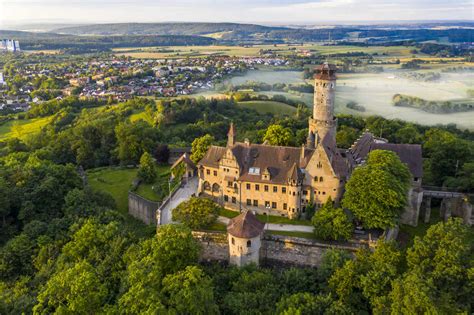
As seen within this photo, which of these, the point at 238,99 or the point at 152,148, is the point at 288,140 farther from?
the point at 238,99

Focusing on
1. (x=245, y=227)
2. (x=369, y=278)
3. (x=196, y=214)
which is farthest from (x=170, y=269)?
(x=369, y=278)

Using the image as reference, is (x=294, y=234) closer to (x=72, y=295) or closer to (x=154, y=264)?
(x=154, y=264)

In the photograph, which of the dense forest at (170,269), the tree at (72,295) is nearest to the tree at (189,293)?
the dense forest at (170,269)

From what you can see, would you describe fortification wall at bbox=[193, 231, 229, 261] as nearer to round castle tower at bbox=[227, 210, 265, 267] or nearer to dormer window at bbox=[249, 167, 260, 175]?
round castle tower at bbox=[227, 210, 265, 267]

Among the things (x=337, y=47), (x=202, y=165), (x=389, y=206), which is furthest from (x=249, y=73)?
(x=389, y=206)

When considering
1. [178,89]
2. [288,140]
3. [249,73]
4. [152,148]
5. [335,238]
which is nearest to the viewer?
[335,238]

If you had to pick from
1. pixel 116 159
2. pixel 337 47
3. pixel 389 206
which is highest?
pixel 337 47

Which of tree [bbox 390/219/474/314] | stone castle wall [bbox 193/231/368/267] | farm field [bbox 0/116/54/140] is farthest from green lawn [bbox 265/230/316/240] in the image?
farm field [bbox 0/116/54/140]
